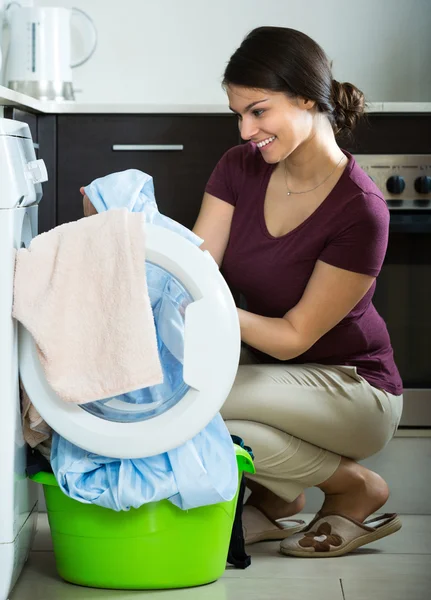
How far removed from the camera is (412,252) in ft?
8.24

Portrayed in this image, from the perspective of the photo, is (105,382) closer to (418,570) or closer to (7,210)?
(7,210)

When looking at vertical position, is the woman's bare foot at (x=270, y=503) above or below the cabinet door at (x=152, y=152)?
below

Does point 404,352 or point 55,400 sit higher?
point 55,400

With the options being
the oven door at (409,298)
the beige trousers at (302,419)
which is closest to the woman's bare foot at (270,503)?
the beige trousers at (302,419)

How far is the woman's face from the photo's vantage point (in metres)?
1.94

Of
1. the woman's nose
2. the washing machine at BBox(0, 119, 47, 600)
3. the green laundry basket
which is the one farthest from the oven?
the washing machine at BBox(0, 119, 47, 600)

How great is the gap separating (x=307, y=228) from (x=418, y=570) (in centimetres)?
72

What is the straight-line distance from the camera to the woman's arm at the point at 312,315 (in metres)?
1.97

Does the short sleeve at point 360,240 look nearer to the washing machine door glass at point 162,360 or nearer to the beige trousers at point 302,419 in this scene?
the beige trousers at point 302,419

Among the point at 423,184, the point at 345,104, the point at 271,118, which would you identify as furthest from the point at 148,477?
the point at 423,184

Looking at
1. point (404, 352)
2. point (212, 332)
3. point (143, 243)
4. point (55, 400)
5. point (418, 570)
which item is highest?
point (143, 243)

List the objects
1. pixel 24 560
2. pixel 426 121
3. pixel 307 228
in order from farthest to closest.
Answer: pixel 426 121, pixel 307 228, pixel 24 560

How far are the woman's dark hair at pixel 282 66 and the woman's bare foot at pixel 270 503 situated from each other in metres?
0.88

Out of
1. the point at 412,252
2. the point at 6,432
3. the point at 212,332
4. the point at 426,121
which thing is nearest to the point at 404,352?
the point at 412,252
